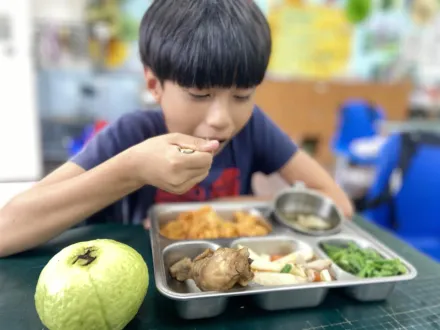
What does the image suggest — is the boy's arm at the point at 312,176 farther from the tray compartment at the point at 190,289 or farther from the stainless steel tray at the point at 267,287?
the tray compartment at the point at 190,289

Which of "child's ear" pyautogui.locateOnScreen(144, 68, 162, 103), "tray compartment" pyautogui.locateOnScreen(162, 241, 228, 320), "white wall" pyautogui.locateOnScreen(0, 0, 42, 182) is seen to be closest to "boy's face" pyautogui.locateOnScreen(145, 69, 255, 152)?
"child's ear" pyautogui.locateOnScreen(144, 68, 162, 103)

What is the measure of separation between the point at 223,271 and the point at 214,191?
2.05 ft

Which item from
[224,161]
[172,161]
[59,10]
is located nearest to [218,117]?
[172,161]

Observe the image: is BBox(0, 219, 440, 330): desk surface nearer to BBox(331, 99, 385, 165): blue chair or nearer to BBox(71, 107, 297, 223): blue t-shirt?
BBox(71, 107, 297, 223): blue t-shirt

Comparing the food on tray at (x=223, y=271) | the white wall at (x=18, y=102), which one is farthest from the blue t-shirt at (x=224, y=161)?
the white wall at (x=18, y=102)

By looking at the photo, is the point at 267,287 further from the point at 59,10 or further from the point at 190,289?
the point at 59,10

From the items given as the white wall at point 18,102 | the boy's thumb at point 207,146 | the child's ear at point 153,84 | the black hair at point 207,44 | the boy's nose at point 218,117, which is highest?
the black hair at point 207,44

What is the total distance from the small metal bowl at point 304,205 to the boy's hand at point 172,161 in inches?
17.3

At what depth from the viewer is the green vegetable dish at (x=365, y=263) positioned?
83 cm

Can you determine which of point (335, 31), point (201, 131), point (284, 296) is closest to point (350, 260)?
point (284, 296)

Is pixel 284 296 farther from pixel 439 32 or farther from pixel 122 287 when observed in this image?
pixel 439 32

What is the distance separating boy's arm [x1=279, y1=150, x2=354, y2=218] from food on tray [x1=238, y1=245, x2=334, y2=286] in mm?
423

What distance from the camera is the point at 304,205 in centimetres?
126

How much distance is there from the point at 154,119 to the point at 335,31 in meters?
4.50
